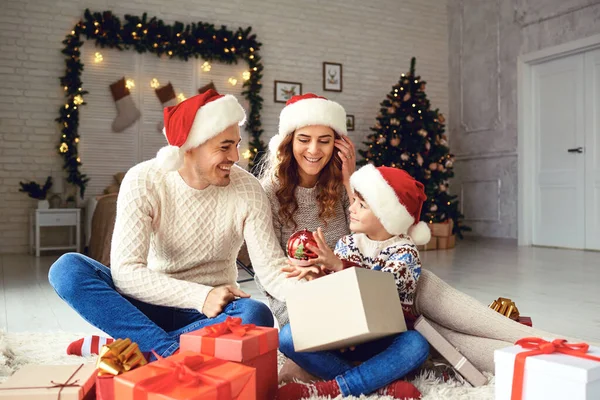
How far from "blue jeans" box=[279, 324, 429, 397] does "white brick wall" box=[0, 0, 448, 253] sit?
5197mm

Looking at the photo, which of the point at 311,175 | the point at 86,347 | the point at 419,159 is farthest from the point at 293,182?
the point at 419,159

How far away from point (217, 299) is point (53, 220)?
15.4 ft

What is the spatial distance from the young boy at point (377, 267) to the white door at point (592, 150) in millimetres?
4924

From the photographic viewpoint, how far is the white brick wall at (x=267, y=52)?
5.88m

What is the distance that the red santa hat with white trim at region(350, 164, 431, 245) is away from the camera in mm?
1776

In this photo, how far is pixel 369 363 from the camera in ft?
5.13

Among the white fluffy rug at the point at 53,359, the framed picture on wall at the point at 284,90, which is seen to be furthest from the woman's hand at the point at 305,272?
the framed picture on wall at the point at 284,90

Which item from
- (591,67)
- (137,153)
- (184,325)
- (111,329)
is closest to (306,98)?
(184,325)

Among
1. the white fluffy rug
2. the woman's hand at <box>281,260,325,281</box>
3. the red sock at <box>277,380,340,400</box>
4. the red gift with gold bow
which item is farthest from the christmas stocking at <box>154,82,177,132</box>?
the red sock at <box>277,380,340,400</box>

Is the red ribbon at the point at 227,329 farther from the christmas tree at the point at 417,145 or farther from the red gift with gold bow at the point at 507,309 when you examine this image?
the christmas tree at the point at 417,145

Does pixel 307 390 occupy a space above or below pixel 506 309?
below

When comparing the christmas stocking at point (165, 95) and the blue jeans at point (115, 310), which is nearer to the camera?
the blue jeans at point (115, 310)

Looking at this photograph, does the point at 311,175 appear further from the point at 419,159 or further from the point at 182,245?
the point at 419,159

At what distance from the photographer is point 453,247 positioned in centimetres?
650
